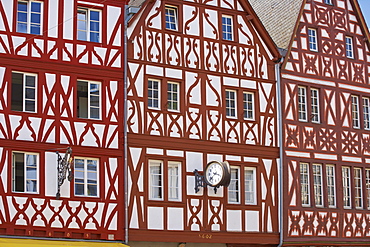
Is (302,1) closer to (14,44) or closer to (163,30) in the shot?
(163,30)

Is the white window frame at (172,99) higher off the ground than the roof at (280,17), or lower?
lower

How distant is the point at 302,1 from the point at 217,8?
4.04 metres

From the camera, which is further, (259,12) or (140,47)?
(259,12)

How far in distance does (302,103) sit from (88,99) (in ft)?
29.0

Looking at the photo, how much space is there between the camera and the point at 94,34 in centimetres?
2697

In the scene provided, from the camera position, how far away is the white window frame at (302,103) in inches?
1241

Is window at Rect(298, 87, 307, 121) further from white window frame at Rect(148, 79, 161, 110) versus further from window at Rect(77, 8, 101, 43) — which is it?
window at Rect(77, 8, 101, 43)

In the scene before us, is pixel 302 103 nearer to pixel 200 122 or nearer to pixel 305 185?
pixel 305 185

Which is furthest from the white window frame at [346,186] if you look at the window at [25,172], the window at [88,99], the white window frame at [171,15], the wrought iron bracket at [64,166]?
the window at [25,172]

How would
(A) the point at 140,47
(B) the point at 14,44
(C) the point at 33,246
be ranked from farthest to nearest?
(A) the point at 140,47
(B) the point at 14,44
(C) the point at 33,246

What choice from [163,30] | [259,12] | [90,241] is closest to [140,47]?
[163,30]

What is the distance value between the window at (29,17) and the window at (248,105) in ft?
25.7

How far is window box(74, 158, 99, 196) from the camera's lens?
25.9 metres

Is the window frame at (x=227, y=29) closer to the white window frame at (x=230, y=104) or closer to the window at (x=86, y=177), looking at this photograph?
the white window frame at (x=230, y=104)
